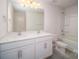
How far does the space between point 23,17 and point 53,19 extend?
2.95ft

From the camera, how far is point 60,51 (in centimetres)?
196

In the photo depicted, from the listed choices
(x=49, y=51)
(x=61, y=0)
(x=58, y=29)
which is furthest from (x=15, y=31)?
(x=61, y=0)

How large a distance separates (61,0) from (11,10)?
139 cm

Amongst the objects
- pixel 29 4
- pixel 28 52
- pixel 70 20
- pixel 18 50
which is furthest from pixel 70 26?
pixel 18 50

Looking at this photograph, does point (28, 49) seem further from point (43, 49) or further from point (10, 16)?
point (10, 16)

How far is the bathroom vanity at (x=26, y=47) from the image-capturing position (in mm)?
1052

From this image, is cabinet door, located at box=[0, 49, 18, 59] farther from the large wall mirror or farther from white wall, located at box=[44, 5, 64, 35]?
white wall, located at box=[44, 5, 64, 35]

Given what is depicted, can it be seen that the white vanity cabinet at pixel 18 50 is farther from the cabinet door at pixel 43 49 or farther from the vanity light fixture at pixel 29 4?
the vanity light fixture at pixel 29 4

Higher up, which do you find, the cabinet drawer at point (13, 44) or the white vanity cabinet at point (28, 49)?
the cabinet drawer at point (13, 44)

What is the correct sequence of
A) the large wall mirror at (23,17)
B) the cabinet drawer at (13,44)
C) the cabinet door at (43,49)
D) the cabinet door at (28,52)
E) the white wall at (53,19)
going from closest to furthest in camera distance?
the cabinet drawer at (13,44), the cabinet door at (28,52), the large wall mirror at (23,17), the cabinet door at (43,49), the white wall at (53,19)

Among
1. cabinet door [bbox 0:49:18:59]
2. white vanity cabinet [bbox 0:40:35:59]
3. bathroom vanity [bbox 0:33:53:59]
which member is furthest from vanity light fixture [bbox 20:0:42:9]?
cabinet door [bbox 0:49:18:59]

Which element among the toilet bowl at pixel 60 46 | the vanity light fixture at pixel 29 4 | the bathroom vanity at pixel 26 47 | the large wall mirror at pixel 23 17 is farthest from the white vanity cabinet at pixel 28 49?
the vanity light fixture at pixel 29 4

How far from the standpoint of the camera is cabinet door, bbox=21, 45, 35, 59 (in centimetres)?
128

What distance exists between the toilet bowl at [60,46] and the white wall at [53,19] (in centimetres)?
29
